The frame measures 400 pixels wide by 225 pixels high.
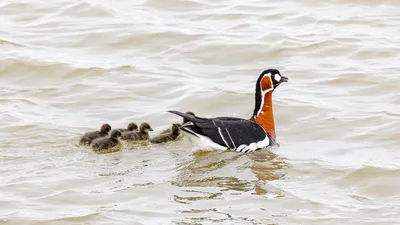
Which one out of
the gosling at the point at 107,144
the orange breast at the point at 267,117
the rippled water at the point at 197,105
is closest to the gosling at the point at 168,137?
the rippled water at the point at 197,105

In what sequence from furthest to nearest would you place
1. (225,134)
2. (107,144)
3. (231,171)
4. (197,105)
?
(197,105) < (225,134) < (107,144) < (231,171)

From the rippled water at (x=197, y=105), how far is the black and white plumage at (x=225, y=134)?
0.46ft

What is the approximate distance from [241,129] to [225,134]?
26 centimetres

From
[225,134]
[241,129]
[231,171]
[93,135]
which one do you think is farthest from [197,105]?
[231,171]

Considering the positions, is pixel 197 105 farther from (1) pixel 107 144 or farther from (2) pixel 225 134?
(1) pixel 107 144

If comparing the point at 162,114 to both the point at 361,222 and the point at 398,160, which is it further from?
the point at 361,222

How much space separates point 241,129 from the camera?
11.8 meters

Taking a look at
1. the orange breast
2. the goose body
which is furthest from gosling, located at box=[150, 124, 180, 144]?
the orange breast

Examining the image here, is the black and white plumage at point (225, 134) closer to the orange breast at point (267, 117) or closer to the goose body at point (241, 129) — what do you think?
the goose body at point (241, 129)

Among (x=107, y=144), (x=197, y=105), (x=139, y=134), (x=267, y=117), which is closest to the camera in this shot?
(x=107, y=144)

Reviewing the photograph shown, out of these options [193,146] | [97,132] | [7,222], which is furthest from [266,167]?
[7,222]

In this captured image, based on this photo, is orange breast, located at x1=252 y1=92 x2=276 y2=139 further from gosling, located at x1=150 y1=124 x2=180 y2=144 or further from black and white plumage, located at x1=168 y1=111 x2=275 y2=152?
gosling, located at x1=150 y1=124 x2=180 y2=144

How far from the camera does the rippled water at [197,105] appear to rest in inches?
381

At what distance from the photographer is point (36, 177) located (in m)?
10.4
